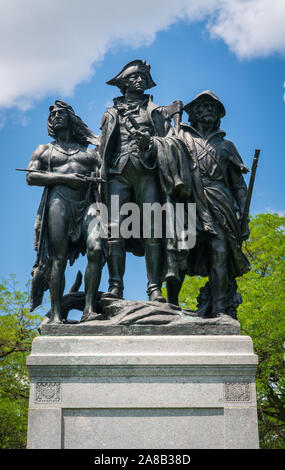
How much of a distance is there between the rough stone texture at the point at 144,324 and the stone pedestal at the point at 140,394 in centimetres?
18

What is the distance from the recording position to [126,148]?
28.2ft

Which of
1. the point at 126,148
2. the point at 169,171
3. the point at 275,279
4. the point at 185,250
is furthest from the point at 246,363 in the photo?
the point at 275,279

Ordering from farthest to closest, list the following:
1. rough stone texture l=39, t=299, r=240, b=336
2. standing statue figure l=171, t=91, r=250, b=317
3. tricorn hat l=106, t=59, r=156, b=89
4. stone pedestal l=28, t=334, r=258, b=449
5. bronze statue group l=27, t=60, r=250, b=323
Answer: tricorn hat l=106, t=59, r=156, b=89
standing statue figure l=171, t=91, r=250, b=317
bronze statue group l=27, t=60, r=250, b=323
rough stone texture l=39, t=299, r=240, b=336
stone pedestal l=28, t=334, r=258, b=449

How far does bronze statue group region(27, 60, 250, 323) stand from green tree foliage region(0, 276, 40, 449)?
13269 millimetres

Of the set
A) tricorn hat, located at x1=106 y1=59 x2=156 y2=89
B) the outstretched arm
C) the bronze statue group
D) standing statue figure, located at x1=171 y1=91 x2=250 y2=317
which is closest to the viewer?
→ the bronze statue group

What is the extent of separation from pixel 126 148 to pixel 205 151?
3.70ft

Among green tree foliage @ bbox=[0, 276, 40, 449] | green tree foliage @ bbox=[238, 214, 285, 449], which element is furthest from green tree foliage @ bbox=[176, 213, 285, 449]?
green tree foliage @ bbox=[0, 276, 40, 449]

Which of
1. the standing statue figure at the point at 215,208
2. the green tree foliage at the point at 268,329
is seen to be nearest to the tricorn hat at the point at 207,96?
the standing statue figure at the point at 215,208

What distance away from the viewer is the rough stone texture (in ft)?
24.4

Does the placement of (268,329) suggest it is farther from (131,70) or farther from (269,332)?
(131,70)

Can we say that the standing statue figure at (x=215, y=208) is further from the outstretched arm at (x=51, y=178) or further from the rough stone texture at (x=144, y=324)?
the outstretched arm at (x=51, y=178)

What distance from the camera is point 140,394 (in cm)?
700

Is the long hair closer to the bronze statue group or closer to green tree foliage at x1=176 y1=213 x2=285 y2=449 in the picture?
the bronze statue group

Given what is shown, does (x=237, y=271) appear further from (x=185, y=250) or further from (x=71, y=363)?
(x=71, y=363)
